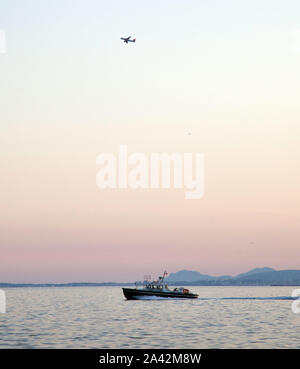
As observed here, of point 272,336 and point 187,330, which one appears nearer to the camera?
point 272,336

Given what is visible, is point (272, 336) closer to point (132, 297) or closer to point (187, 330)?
point (187, 330)
